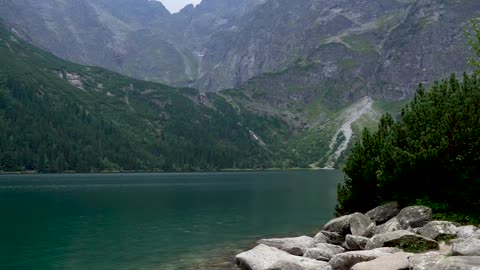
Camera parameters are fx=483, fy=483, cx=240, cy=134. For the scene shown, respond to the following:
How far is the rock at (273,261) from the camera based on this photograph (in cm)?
3288

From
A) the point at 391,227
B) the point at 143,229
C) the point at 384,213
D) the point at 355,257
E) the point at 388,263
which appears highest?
the point at 384,213

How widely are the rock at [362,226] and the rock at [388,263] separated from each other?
1007 cm

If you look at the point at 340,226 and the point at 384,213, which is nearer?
the point at 384,213

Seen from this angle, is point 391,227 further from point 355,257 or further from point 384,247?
point 355,257

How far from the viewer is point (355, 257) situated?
3195cm

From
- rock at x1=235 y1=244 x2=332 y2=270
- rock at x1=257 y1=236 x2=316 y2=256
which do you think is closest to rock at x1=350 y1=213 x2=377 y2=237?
rock at x1=257 y1=236 x2=316 y2=256

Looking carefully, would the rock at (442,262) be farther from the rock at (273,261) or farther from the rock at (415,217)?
the rock at (415,217)

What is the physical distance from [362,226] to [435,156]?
8501mm

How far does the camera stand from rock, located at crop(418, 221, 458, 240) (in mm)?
33506

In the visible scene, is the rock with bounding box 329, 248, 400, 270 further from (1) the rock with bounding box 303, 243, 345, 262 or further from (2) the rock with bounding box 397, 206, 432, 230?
(2) the rock with bounding box 397, 206, 432, 230

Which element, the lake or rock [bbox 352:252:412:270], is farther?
the lake

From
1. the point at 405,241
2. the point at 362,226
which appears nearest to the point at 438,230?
the point at 405,241

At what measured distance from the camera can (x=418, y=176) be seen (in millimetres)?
43250

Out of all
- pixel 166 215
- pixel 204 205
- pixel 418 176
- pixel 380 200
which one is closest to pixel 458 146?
pixel 418 176
